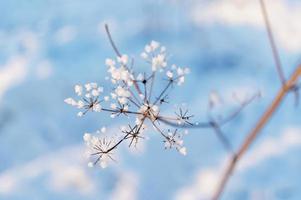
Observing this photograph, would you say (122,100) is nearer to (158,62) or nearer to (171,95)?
(158,62)

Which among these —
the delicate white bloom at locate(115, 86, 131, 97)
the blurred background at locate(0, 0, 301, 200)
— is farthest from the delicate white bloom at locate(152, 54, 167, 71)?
the blurred background at locate(0, 0, 301, 200)

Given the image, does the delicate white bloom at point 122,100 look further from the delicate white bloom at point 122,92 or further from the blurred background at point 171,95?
the blurred background at point 171,95

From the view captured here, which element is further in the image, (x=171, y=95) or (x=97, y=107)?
(x=171, y=95)

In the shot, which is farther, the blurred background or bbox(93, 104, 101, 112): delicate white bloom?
the blurred background

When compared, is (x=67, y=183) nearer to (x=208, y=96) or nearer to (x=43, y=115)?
(x=43, y=115)

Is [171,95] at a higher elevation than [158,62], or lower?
higher

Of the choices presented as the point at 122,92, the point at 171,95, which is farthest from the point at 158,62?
the point at 171,95

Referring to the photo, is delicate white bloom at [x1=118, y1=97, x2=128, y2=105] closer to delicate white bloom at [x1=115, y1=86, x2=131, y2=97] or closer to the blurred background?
delicate white bloom at [x1=115, y1=86, x2=131, y2=97]

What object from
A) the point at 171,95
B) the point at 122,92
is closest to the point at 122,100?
the point at 122,92

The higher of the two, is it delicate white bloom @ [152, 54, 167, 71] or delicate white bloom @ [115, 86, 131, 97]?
delicate white bloom @ [152, 54, 167, 71]
